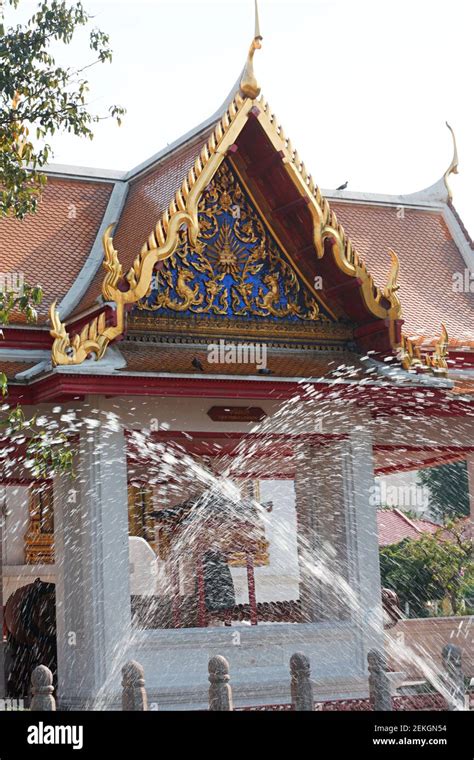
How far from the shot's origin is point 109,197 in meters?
14.1

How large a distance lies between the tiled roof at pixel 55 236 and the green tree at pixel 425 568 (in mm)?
13815

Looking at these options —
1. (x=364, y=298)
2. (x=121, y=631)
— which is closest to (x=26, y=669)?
(x=121, y=631)

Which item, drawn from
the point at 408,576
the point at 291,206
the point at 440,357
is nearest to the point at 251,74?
the point at 291,206

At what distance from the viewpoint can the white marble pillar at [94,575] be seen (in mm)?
10531

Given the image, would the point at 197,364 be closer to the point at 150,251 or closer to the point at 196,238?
the point at 150,251

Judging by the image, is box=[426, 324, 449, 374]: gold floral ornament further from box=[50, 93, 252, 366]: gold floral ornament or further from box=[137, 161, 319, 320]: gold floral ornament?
box=[50, 93, 252, 366]: gold floral ornament

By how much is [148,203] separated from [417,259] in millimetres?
3697

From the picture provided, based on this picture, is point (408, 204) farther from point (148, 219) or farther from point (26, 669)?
point (26, 669)

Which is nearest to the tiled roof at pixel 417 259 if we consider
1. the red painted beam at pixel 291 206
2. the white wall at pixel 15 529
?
the red painted beam at pixel 291 206

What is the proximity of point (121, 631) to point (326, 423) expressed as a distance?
2763mm

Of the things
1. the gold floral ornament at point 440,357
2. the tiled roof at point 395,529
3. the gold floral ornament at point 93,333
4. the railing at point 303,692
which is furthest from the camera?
the tiled roof at point 395,529

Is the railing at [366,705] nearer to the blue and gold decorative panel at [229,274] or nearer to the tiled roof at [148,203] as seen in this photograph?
the blue and gold decorative panel at [229,274]

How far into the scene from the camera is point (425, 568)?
26.7 m

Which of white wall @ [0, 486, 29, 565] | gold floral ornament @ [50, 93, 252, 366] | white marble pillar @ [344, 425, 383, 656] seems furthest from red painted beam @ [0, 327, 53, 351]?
white wall @ [0, 486, 29, 565]
